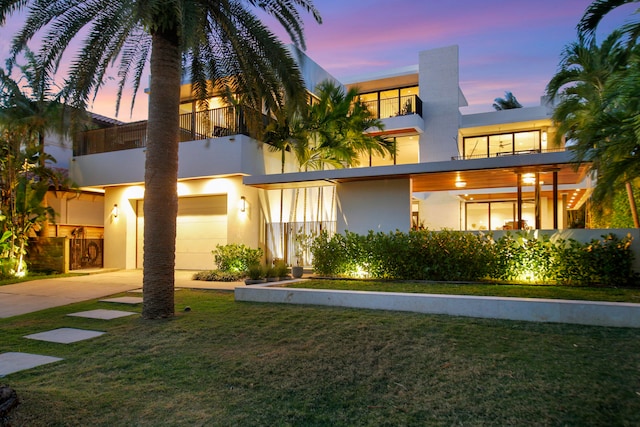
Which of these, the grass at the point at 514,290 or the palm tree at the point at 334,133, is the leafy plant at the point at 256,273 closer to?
the grass at the point at 514,290

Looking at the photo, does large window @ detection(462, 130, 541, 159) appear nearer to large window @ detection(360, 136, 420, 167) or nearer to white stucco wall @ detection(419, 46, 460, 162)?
white stucco wall @ detection(419, 46, 460, 162)

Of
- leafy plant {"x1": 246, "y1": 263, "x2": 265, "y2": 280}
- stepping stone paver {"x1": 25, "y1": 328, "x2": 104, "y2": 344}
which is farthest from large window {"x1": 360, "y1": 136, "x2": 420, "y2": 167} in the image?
stepping stone paver {"x1": 25, "y1": 328, "x2": 104, "y2": 344}

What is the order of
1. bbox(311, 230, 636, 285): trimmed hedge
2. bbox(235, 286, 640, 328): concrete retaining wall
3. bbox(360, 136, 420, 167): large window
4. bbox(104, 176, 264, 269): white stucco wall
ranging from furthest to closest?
bbox(360, 136, 420, 167): large window
bbox(104, 176, 264, 269): white stucco wall
bbox(311, 230, 636, 285): trimmed hedge
bbox(235, 286, 640, 328): concrete retaining wall

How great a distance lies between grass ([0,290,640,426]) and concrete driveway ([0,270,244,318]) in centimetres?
306

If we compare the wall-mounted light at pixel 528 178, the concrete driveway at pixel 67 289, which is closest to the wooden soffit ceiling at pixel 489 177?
the wall-mounted light at pixel 528 178

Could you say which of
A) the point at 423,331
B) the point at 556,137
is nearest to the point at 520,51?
the point at 556,137

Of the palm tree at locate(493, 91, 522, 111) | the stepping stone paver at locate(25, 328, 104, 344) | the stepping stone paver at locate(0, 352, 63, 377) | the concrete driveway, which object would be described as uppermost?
the palm tree at locate(493, 91, 522, 111)

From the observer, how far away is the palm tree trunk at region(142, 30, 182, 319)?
25.4ft

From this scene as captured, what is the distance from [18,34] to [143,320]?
Answer: 564cm

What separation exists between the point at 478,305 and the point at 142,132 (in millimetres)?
15049

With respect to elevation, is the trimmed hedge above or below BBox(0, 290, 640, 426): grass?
above

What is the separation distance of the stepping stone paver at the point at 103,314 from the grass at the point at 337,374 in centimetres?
104

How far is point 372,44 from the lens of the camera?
13859mm

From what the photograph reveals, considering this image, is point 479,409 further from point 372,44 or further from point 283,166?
point 283,166
